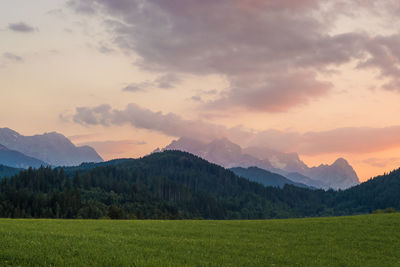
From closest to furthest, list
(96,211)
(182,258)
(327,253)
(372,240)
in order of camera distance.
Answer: (182,258)
(327,253)
(372,240)
(96,211)

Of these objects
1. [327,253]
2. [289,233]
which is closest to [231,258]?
[327,253]

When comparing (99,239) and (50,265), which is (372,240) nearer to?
(99,239)

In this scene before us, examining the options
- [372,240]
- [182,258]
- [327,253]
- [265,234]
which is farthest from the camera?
[265,234]

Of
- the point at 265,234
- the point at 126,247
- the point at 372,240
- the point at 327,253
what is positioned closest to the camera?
the point at 126,247

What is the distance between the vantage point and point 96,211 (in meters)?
199

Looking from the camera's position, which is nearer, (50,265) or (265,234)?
(50,265)

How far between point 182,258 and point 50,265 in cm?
875

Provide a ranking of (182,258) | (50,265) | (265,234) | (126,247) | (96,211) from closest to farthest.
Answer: (50,265)
(182,258)
(126,247)
(265,234)
(96,211)

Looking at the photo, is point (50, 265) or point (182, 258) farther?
point (182, 258)

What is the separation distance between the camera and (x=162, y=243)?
97.8 feet

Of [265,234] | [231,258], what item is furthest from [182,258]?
[265,234]

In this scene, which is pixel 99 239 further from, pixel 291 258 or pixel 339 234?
pixel 339 234

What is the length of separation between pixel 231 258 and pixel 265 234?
14685mm

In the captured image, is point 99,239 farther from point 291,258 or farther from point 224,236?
point 291,258
